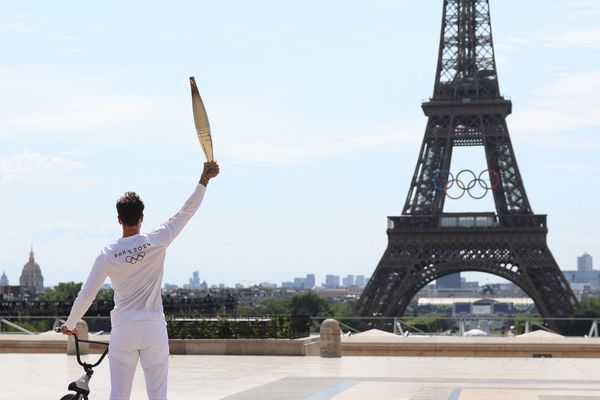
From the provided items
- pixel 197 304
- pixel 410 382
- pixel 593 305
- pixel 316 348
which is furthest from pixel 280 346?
pixel 593 305

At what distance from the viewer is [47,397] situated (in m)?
17.8

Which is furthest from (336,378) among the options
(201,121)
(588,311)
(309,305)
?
(309,305)

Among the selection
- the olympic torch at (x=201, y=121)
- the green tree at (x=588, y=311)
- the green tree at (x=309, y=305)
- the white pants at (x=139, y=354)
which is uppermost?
the green tree at (x=309, y=305)

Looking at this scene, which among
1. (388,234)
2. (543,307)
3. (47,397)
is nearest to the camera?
(47,397)

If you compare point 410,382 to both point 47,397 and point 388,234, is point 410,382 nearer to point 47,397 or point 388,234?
point 47,397

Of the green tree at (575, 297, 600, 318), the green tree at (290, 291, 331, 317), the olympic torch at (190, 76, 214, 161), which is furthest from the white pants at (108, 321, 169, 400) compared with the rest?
the green tree at (290, 291, 331, 317)

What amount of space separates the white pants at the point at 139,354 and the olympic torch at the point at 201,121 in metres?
1.49

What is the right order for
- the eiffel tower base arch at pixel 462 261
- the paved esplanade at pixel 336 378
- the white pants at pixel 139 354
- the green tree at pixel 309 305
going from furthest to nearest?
the green tree at pixel 309 305, the eiffel tower base arch at pixel 462 261, the paved esplanade at pixel 336 378, the white pants at pixel 139 354

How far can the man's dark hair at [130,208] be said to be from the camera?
9.19 metres

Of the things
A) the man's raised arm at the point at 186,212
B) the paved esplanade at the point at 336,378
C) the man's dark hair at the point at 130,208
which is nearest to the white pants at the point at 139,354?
the man's raised arm at the point at 186,212

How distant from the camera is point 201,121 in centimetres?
921

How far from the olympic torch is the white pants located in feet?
4.89

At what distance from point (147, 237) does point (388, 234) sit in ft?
269

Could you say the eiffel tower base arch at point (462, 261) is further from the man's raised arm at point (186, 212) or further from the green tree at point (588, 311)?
the man's raised arm at point (186, 212)
